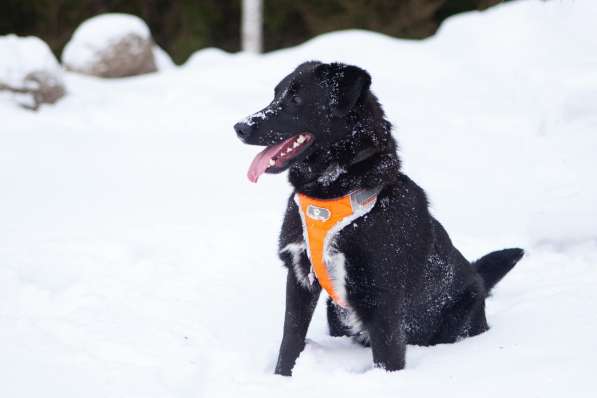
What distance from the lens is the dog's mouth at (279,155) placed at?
263 centimetres

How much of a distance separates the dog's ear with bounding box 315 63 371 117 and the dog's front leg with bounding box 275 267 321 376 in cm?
73

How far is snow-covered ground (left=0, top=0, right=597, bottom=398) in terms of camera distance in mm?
2531

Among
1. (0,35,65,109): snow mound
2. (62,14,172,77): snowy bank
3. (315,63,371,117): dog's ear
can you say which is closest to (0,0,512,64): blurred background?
(62,14,172,77): snowy bank

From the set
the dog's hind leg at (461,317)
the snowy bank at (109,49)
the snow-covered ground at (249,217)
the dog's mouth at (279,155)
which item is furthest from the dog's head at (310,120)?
the snowy bank at (109,49)

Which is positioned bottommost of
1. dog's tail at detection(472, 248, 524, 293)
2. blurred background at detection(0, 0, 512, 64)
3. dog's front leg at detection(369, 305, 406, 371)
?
blurred background at detection(0, 0, 512, 64)

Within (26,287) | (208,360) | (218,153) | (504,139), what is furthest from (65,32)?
(208,360)

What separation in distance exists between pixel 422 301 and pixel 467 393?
28.2 inches

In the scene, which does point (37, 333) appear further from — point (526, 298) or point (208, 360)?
point (526, 298)

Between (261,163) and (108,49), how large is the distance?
745cm

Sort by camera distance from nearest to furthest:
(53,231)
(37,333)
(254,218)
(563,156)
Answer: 1. (37,333)
2. (53,231)
3. (254,218)
4. (563,156)

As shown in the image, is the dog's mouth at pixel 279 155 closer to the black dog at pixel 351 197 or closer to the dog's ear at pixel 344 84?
the black dog at pixel 351 197

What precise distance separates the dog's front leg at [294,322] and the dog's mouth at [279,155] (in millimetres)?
466

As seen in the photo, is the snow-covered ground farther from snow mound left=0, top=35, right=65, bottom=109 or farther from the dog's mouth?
the dog's mouth

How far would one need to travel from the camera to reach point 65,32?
612 inches
